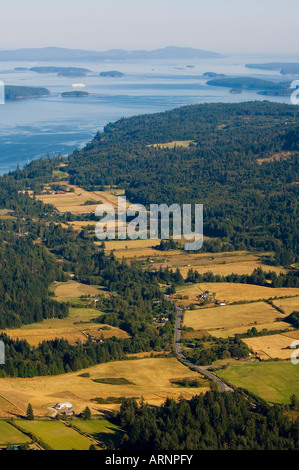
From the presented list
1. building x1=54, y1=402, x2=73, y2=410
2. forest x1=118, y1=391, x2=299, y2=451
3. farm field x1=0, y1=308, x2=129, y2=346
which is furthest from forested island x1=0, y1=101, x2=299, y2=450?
building x1=54, y1=402, x2=73, y2=410

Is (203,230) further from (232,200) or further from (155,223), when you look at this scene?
(232,200)

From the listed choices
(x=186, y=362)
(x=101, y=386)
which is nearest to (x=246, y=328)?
(x=186, y=362)

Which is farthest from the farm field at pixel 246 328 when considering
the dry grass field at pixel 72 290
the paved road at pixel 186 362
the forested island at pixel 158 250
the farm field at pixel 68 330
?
the dry grass field at pixel 72 290

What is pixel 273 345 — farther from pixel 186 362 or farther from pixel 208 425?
pixel 208 425

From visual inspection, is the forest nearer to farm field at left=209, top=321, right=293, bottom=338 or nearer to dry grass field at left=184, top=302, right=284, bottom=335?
farm field at left=209, top=321, right=293, bottom=338
